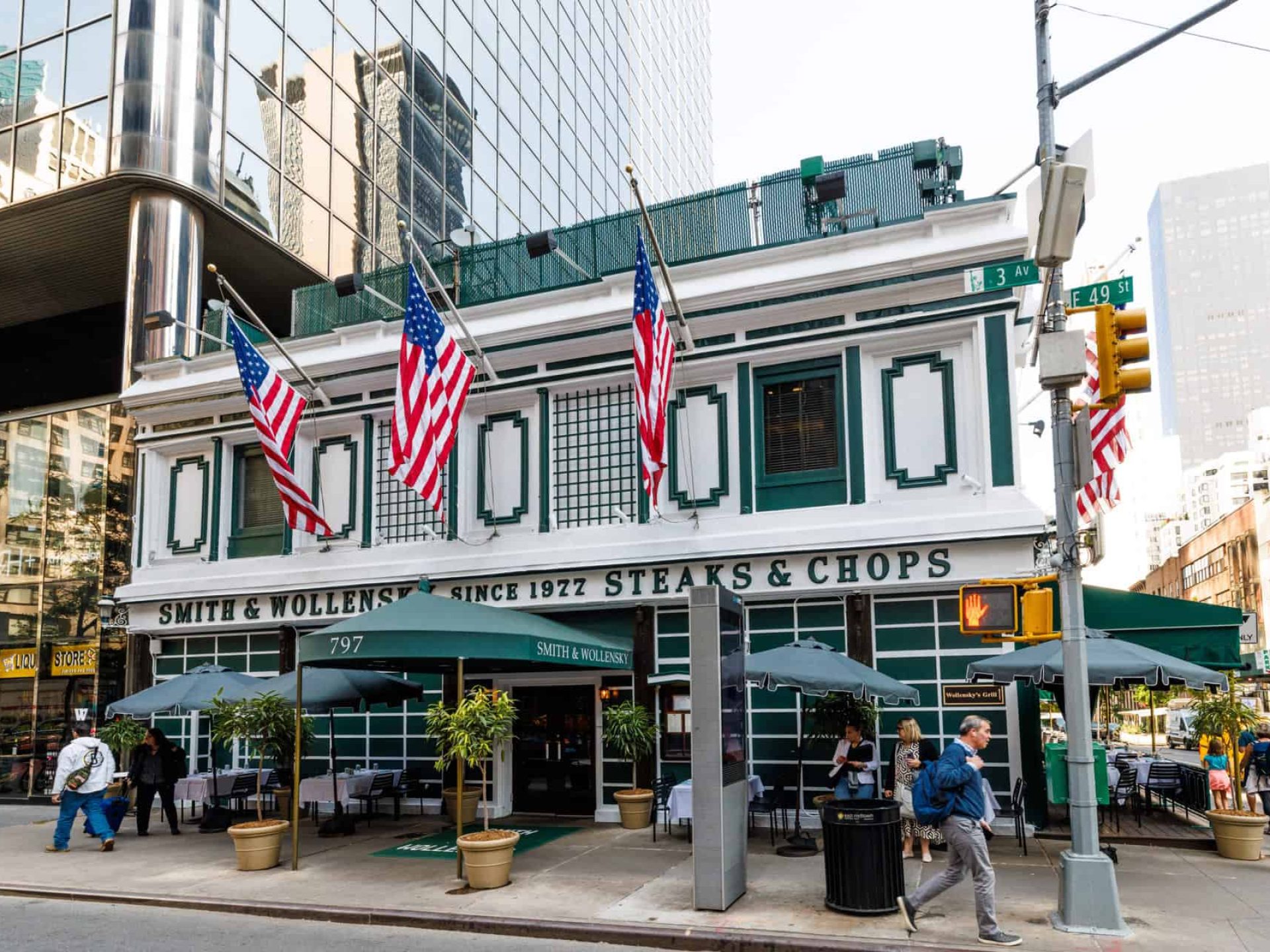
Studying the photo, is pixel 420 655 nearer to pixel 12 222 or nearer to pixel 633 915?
pixel 633 915

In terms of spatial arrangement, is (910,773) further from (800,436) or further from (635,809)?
(800,436)

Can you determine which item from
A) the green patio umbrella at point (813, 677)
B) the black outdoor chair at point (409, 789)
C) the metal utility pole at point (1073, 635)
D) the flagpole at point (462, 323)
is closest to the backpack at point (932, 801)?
the metal utility pole at point (1073, 635)

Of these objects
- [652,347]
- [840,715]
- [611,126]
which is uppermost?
[611,126]

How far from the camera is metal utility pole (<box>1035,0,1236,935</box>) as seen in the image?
31.7 ft

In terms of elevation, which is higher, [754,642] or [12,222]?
[12,222]

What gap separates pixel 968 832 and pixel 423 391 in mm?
9866

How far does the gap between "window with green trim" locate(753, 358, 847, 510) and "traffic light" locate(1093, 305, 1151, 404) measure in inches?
254

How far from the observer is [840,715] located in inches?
591

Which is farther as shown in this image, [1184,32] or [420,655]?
[420,655]

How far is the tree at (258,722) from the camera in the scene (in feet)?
49.6

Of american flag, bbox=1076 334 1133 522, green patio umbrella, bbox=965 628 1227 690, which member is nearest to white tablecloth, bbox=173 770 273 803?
green patio umbrella, bbox=965 628 1227 690

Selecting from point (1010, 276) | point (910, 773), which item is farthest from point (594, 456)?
point (1010, 276)

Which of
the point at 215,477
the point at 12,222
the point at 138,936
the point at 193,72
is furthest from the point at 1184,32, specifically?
the point at 12,222

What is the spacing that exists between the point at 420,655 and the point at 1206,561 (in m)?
112
